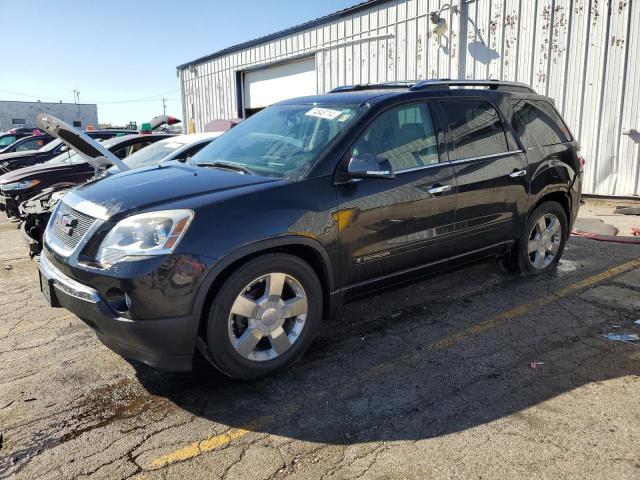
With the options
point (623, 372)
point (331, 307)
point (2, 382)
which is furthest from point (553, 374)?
point (2, 382)

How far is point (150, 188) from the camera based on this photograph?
3203 millimetres

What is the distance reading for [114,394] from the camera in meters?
3.13

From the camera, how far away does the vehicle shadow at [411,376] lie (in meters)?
2.82

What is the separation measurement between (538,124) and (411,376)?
301 centimetres

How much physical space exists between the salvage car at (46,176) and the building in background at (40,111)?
167 feet

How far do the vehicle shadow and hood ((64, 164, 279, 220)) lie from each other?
3.80ft

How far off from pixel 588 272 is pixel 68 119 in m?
62.1

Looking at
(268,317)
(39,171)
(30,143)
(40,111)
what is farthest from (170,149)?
(40,111)

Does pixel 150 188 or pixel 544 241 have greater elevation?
pixel 150 188

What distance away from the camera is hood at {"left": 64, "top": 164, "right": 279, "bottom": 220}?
300 cm

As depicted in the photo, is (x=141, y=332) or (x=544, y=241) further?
(x=544, y=241)

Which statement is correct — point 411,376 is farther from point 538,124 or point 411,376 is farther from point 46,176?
point 46,176

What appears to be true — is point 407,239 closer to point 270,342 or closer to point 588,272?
point 270,342

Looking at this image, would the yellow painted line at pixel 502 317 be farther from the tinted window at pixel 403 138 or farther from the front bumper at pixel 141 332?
the tinted window at pixel 403 138
